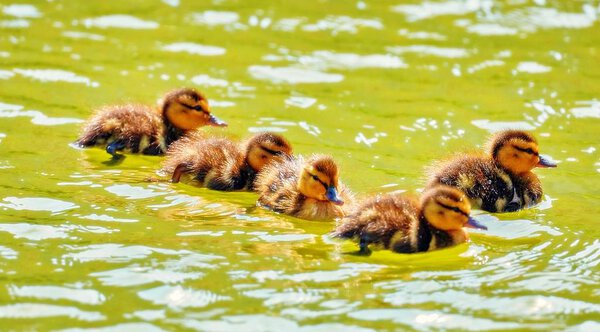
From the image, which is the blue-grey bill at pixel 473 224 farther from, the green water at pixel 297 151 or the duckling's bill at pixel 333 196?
the duckling's bill at pixel 333 196

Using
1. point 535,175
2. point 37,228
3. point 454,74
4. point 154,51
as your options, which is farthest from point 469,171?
point 154,51

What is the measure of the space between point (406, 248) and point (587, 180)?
1.91m

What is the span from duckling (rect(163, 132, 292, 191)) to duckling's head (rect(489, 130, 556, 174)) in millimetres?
1222

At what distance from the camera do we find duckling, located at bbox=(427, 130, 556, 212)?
655 centimetres

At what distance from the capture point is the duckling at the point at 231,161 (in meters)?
6.86

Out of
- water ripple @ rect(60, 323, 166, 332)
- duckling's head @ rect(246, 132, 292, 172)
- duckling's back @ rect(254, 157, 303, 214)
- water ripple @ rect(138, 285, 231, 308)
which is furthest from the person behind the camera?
duckling's head @ rect(246, 132, 292, 172)

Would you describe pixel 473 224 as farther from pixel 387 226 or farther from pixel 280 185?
pixel 280 185

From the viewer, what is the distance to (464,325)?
4820 mm

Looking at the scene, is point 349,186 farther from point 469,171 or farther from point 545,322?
point 545,322

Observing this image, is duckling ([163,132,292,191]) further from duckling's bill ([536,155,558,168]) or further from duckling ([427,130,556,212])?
duckling's bill ([536,155,558,168])

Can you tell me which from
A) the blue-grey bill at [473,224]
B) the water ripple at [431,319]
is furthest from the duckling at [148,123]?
the water ripple at [431,319]

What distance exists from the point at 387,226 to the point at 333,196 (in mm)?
532

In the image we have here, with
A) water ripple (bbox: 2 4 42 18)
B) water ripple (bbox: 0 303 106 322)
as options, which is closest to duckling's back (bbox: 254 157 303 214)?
water ripple (bbox: 0 303 106 322)

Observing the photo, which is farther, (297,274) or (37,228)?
(37,228)
